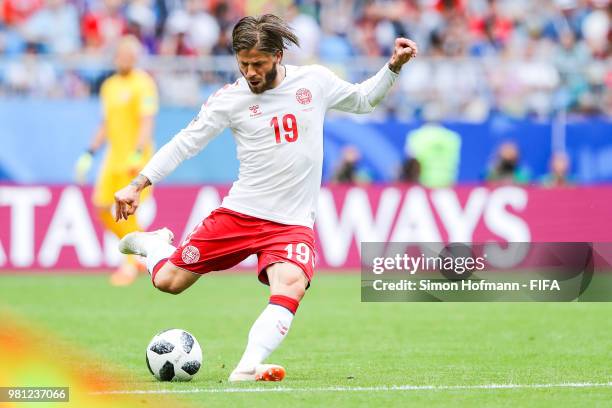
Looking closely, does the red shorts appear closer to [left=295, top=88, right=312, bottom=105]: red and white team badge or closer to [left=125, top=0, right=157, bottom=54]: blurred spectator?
[left=295, top=88, right=312, bottom=105]: red and white team badge

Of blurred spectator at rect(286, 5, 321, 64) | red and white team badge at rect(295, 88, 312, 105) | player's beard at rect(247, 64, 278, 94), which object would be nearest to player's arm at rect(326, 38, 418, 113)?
red and white team badge at rect(295, 88, 312, 105)

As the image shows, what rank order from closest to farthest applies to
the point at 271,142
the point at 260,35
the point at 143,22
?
the point at 260,35, the point at 271,142, the point at 143,22

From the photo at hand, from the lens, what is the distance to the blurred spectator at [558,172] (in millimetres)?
21891

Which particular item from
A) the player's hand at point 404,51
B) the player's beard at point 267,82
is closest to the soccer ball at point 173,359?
the player's beard at point 267,82

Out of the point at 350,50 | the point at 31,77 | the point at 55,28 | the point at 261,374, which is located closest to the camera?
the point at 261,374

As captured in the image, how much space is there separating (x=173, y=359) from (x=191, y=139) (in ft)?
5.14

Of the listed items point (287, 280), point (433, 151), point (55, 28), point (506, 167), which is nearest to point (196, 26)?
point (55, 28)

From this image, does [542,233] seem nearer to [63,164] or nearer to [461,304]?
[461,304]

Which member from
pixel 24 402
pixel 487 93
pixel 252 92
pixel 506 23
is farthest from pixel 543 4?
pixel 24 402

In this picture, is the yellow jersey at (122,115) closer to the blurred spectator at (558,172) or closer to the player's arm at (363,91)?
the blurred spectator at (558,172)

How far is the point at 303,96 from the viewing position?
29.5 ft

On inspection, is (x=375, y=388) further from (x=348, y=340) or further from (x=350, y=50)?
(x=350, y=50)

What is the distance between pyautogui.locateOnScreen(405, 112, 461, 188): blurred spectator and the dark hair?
42.6ft

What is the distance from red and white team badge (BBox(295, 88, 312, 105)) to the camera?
8.98 m
